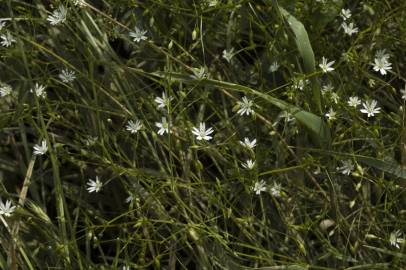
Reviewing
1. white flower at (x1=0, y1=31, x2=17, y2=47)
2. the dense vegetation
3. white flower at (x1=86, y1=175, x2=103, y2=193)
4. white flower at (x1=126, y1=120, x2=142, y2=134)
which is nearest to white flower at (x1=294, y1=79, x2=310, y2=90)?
the dense vegetation

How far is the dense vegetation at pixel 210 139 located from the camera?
1772 millimetres

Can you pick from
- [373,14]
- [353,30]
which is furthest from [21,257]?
[373,14]

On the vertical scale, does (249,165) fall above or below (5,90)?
below

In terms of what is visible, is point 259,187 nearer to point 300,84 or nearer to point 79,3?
point 300,84

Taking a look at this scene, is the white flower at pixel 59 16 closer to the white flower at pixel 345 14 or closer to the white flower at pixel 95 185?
the white flower at pixel 95 185

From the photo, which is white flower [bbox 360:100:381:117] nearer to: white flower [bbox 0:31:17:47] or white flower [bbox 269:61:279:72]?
white flower [bbox 269:61:279:72]

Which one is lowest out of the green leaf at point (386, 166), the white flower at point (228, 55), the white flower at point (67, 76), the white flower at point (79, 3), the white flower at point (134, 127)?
the green leaf at point (386, 166)

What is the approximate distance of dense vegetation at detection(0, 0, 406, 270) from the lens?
1.77 m

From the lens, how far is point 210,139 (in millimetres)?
1930

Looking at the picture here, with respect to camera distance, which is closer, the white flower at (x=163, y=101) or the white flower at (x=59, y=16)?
the white flower at (x=163, y=101)

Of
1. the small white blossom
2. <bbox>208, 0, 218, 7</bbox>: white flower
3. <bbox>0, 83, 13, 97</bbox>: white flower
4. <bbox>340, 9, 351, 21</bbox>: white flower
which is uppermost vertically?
<bbox>0, 83, 13, 97</bbox>: white flower

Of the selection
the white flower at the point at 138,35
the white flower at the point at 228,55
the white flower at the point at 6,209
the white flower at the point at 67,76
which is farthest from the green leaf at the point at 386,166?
the white flower at the point at 6,209

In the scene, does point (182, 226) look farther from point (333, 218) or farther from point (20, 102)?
point (20, 102)

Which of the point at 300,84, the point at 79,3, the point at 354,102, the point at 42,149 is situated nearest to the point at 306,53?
the point at 300,84
